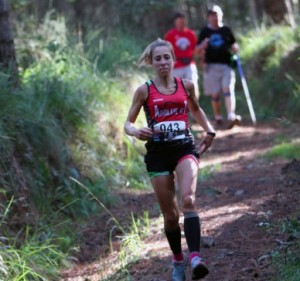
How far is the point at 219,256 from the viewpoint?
20.1 ft

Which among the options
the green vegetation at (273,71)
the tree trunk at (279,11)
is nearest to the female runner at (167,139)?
the green vegetation at (273,71)

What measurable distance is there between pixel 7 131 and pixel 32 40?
154 inches

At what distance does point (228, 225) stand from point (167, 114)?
6.27 feet

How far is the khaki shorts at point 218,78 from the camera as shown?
1309 cm

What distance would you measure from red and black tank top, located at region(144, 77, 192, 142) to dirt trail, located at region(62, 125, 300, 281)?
119 centimetres

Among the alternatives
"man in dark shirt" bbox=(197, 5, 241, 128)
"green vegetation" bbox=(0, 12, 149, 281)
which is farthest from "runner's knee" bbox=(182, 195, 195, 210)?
"man in dark shirt" bbox=(197, 5, 241, 128)

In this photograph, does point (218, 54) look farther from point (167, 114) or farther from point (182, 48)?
point (167, 114)

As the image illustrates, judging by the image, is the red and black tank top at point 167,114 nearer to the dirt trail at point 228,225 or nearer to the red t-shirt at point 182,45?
the dirt trail at point 228,225

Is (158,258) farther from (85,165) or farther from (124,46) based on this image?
(124,46)

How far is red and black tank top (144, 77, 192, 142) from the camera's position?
5.52m

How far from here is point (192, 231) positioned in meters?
5.24

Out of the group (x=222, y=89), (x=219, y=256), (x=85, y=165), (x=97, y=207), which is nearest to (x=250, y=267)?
(x=219, y=256)

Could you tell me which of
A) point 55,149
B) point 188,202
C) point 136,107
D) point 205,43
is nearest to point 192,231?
point 188,202

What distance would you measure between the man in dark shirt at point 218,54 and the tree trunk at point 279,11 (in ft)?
18.3
